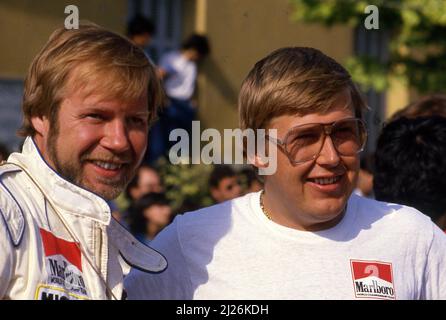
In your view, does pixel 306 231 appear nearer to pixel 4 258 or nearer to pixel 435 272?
pixel 435 272

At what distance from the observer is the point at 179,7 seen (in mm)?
11266

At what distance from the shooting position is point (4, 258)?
2.52 m

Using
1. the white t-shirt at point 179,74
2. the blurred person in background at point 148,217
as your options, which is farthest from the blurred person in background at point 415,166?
the white t-shirt at point 179,74

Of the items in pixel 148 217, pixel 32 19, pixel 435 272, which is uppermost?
pixel 32 19

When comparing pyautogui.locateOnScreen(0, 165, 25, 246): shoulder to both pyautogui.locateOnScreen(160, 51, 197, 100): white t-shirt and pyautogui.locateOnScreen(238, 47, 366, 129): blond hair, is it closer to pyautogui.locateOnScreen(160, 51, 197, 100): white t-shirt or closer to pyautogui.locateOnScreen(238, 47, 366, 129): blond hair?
pyautogui.locateOnScreen(238, 47, 366, 129): blond hair

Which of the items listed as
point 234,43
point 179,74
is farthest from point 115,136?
point 179,74

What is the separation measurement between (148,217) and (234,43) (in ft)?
5.21

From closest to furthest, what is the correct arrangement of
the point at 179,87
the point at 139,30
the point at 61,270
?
the point at 61,270 → the point at 139,30 → the point at 179,87

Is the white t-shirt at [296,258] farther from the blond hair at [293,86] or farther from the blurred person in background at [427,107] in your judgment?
the blurred person in background at [427,107]

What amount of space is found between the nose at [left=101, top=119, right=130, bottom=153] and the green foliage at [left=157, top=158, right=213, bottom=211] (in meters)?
5.13

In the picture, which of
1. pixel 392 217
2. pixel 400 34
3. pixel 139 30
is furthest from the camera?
pixel 400 34

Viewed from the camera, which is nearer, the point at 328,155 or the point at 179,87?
the point at 328,155

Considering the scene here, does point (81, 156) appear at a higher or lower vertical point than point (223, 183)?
higher

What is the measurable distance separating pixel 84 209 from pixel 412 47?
9.16 m
